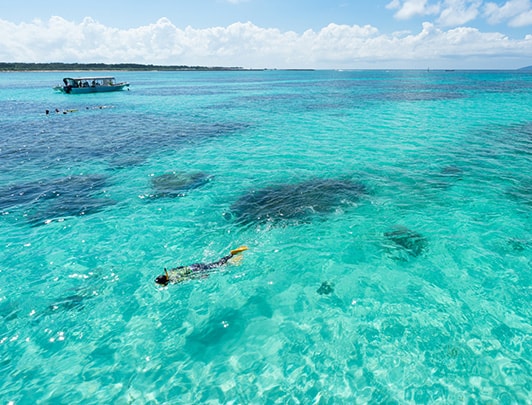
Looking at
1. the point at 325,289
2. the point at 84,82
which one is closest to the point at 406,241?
the point at 325,289

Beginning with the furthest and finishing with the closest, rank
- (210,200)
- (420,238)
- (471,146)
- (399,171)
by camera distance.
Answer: (471,146) → (399,171) → (210,200) → (420,238)

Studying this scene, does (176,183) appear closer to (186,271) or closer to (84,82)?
(186,271)

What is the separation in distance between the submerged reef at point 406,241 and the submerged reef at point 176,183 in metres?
13.6

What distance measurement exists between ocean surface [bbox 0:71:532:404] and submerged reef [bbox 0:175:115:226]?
15 cm

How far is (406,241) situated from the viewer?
15.1m

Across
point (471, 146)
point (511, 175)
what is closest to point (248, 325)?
point (511, 175)

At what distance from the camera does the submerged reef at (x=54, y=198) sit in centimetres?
1831

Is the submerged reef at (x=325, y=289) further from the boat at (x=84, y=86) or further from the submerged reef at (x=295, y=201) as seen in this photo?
the boat at (x=84, y=86)

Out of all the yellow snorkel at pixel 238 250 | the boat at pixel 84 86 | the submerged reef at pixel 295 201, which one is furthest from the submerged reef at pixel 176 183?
the boat at pixel 84 86

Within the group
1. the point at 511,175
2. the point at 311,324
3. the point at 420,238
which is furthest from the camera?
the point at 511,175

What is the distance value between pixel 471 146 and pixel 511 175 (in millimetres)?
8522

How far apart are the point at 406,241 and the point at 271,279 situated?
288 inches

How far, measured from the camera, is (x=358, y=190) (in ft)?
67.9

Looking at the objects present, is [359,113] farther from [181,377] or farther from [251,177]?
[181,377]
